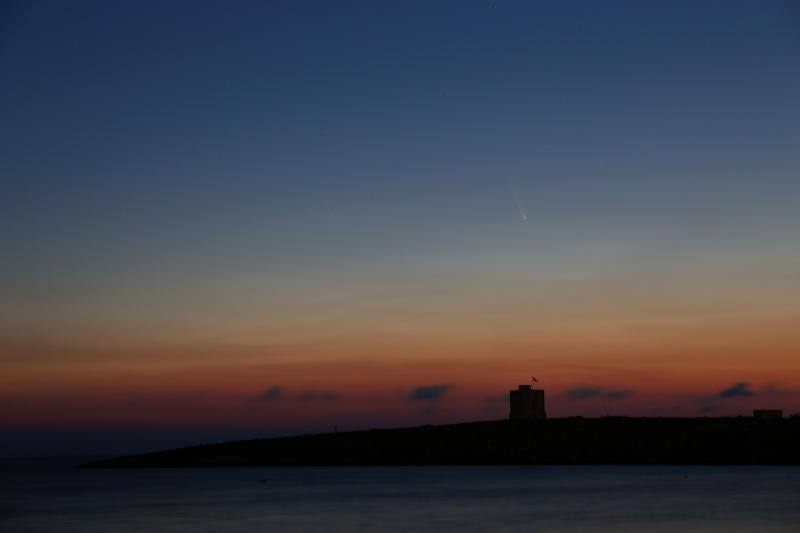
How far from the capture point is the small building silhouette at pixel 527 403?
10706cm

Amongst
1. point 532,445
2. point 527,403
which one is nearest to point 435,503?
point 532,445

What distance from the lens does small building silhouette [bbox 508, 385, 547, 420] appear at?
10706 cm

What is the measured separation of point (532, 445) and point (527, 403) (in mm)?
7388

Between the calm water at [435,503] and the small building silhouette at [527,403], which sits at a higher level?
the small building silhouette at [527,403]

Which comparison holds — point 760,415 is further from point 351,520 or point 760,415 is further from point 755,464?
point 351,520

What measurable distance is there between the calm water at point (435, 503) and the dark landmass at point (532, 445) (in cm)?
1051

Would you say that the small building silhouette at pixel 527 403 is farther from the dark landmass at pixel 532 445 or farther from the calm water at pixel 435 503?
the calm water at pixel 435 503

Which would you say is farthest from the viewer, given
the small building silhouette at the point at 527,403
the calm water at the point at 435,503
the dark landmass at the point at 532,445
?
the small building silhouette at the point at 527,403

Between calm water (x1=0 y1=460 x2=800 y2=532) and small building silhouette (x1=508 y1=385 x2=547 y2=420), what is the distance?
2485 cm

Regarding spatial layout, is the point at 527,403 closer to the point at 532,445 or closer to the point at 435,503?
the point at 532,445

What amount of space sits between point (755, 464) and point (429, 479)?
28200mm

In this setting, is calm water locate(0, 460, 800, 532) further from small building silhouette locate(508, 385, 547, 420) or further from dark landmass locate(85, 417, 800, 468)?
small building silhouette locate(508, 385, 547, 420)

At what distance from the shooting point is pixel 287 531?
41.1 meters

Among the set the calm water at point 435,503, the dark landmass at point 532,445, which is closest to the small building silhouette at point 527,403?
the dark landmass at point 532,445
